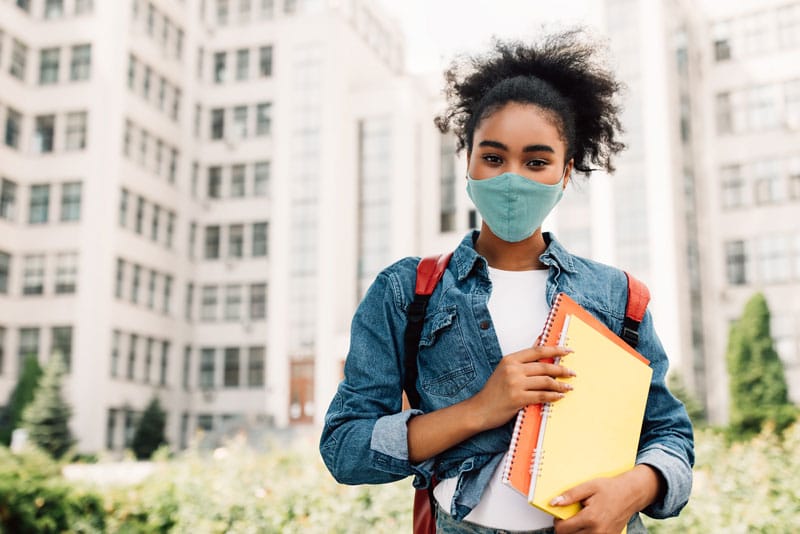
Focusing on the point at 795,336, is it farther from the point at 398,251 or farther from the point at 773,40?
the point at 398,251

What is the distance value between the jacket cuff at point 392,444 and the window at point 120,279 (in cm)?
3893

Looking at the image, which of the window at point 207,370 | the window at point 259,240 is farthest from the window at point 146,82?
the window at point 207,370

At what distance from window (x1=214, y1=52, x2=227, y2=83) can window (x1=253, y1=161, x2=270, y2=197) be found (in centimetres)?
533

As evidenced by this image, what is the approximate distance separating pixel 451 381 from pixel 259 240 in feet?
140

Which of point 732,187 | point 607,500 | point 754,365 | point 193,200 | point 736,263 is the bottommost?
point 607,500

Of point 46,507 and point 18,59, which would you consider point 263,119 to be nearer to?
point 18,59

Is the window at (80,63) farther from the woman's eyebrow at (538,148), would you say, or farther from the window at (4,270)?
the woman's eyebrow at (538,148)

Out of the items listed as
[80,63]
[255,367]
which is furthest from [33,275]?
[255,367]

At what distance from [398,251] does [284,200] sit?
6.15m

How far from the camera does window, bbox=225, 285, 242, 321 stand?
144 feet

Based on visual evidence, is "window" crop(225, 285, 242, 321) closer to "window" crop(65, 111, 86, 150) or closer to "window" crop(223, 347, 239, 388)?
"window" crop(223, 347, 239, 388)

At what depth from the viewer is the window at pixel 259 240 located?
44125mm

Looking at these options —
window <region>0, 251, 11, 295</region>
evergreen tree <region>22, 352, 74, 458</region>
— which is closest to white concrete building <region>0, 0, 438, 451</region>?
window <region>0, 251, 11, 295</region>

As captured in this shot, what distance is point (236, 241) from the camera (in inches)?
1756
